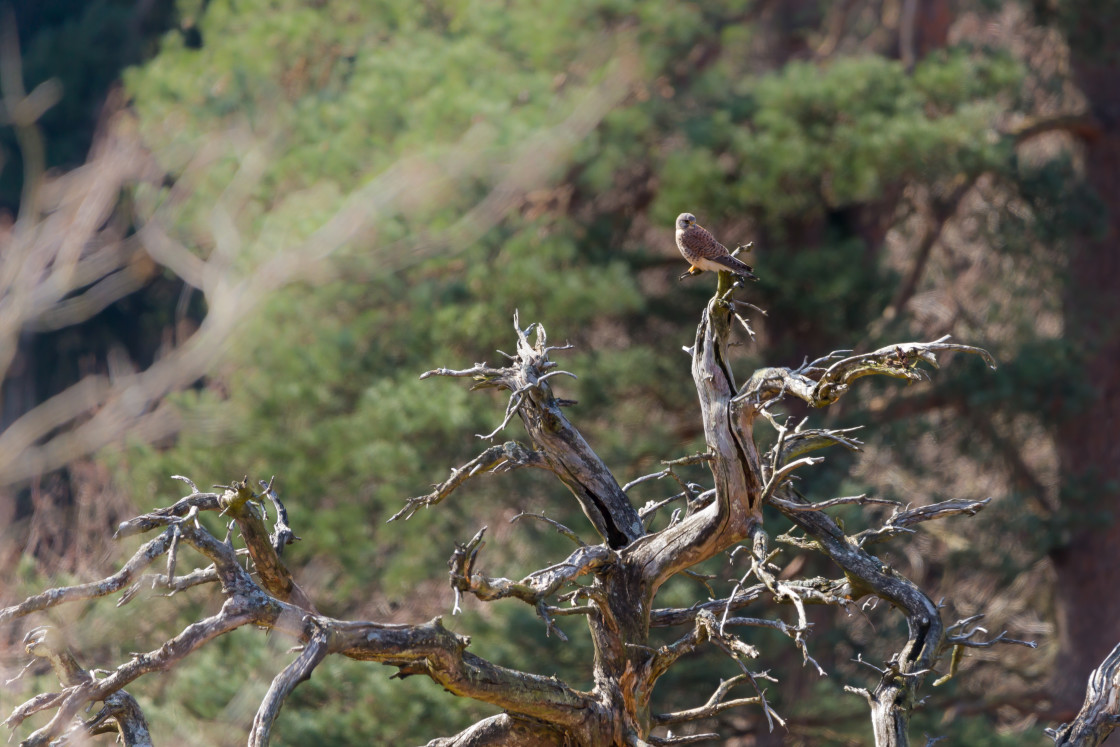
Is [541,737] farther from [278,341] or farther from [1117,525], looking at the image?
[1117,525]

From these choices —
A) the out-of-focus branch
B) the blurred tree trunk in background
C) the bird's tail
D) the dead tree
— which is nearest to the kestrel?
the bird's tail

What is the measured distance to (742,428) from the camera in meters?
3.10

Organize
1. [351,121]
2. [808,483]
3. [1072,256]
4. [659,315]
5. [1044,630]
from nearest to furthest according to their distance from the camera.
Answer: [808,483], [659,315], [351,121], [1072,256], [1044,630]

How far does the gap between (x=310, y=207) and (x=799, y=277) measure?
335 cm

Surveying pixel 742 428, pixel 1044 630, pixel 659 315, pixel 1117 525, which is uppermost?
pixel 742 428

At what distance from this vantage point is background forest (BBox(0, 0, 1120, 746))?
759 centimetres

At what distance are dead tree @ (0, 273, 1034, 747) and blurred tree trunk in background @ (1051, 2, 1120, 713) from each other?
21.5 ft

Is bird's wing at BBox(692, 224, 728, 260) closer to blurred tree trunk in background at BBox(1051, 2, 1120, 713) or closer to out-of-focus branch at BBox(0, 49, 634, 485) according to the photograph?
out-of-focus branch at BBox(0, 49, 634, 485)

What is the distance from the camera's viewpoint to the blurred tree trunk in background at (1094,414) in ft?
30.7

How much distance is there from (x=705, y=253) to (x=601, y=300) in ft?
13.3

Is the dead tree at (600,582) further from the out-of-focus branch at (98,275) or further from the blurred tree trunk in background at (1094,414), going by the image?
the blurred tree trunk in background at (1094,414)

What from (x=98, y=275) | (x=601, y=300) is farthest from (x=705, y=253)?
(x=601, y=300)

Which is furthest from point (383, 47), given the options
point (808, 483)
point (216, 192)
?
point (808, 483)

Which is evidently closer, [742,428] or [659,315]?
[742,428]
